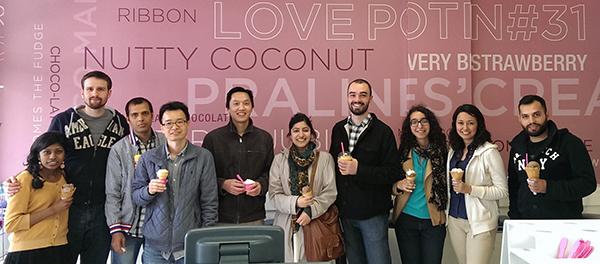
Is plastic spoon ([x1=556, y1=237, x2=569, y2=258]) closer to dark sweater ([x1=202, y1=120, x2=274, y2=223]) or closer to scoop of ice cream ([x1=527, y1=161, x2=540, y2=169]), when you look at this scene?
scoop of ice cream ([x1=527, y1=161, x2=540, y2=169])

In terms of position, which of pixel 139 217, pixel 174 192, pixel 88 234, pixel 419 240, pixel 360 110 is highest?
pixel 360 110

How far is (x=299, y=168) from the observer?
Result: 3045mm

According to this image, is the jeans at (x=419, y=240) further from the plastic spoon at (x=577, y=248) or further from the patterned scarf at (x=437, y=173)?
the plastic spoon at (x=577, y=248)

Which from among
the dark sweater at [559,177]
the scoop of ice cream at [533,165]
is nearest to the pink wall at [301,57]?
the dark sweater at [559,177]

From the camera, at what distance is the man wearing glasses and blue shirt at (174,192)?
2637 mm

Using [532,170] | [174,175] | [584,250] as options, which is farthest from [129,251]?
[532,170]

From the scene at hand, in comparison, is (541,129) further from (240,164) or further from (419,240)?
(240,164)

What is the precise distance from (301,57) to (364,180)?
1.82 meters

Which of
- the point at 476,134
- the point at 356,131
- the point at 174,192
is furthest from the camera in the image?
the point at 356,131

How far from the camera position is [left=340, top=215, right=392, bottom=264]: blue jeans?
3.10 m

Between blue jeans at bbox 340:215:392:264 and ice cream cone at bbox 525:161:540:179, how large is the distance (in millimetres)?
1103

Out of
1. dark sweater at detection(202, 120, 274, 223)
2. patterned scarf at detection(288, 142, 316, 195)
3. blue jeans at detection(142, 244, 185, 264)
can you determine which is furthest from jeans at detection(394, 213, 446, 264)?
blue jeans at detection(142, 244, 185, 264)

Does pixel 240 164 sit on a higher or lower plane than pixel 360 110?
lower

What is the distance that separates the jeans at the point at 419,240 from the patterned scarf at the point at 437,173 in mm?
178
